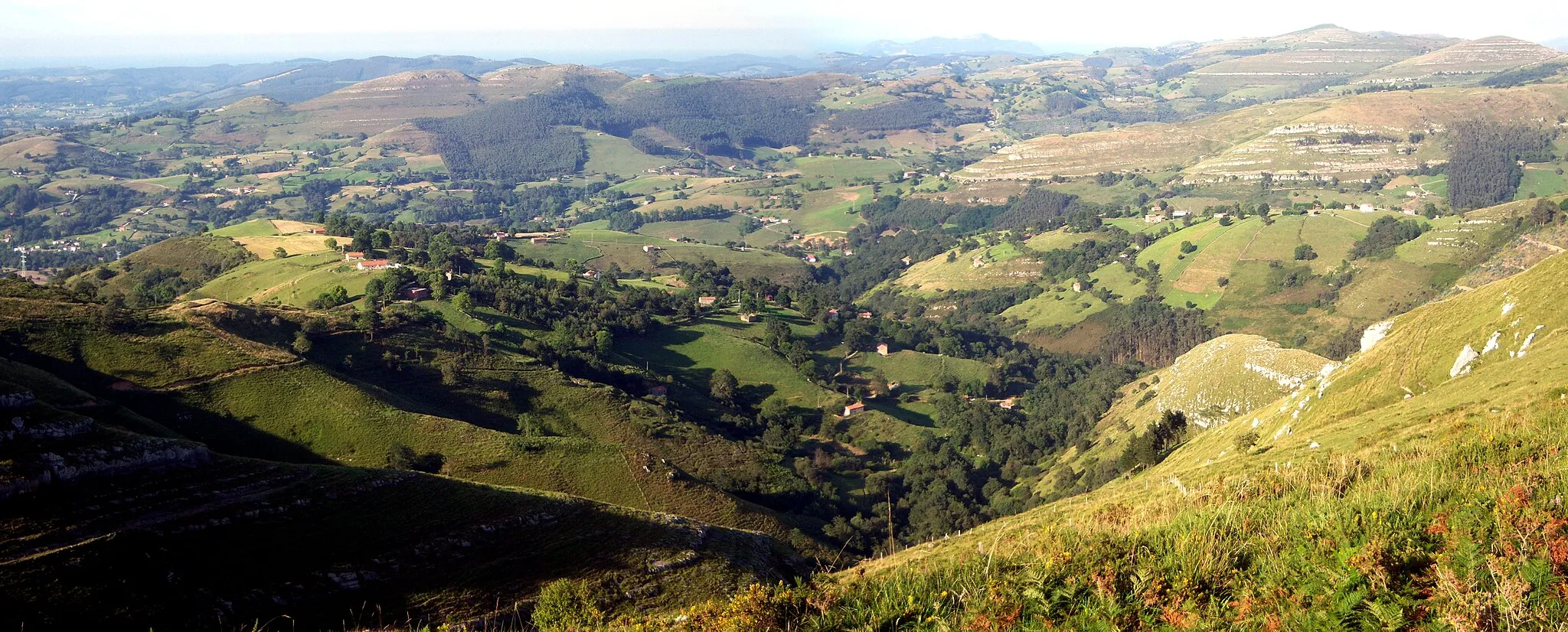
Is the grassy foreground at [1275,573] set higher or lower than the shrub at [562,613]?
higher

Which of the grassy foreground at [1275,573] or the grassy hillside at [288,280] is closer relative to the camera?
the grassy foreground at [1275,573]

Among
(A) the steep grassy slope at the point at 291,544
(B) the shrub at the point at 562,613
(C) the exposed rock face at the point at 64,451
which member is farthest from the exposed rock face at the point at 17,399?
(B) the shrub at the point at 562,613

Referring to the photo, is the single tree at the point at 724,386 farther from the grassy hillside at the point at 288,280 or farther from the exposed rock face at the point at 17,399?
the exposed rock face at the point at 17,399

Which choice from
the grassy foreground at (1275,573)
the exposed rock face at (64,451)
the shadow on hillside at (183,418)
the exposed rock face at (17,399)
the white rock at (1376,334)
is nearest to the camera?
the grassy foreground at (1275,573)

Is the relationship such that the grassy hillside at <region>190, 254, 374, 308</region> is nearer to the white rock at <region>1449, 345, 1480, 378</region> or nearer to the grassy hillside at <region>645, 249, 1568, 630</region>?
the grassy hillside at <region>645, 249, 1568, 630</region>

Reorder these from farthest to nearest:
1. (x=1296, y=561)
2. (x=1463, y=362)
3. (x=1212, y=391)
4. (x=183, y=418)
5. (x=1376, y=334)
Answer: (x=1212, y=391), (x=1376, y=334), (x=183, y=418), (x=1463, y=362), (x=1296, y=561)

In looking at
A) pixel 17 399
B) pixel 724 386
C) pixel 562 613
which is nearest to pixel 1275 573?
pixel 562 613

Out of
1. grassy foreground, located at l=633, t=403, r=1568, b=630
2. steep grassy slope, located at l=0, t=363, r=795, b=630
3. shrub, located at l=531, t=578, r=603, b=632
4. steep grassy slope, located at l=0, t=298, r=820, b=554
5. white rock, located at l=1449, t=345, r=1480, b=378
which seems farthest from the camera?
steep grassy slope, located at l=0, t=298, r=820, b=554

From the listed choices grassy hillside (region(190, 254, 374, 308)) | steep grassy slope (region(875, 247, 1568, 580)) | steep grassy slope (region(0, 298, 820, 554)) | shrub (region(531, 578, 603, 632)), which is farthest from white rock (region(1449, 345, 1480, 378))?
grassy hillside (region(190, 254, 374, 308))

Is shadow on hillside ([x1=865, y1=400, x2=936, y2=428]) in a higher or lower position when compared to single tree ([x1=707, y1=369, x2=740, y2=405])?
lower

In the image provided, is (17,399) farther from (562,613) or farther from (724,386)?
(724,386)

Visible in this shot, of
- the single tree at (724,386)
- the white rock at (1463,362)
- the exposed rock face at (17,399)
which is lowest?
the single tree at (724,386)
